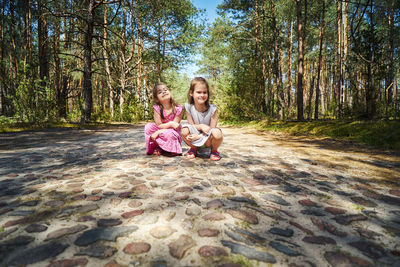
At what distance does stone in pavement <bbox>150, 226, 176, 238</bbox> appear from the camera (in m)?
1.12

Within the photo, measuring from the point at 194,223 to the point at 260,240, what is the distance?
40cm

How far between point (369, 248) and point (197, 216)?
0.95m

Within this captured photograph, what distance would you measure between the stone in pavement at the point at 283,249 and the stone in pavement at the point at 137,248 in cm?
64

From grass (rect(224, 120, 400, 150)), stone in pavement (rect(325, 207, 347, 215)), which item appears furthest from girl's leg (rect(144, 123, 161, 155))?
grass (rect(224, 120, 400, 150))

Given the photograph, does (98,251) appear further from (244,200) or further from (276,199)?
(276,199)

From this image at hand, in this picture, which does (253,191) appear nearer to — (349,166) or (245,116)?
(349,166)

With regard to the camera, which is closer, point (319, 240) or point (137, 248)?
point (137, 248)

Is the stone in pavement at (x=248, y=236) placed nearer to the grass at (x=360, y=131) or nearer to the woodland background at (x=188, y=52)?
the woodland background at (x=188, y=52)

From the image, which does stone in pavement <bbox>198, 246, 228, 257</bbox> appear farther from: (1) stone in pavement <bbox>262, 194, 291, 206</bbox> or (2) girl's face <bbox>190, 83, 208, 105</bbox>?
(2) girl's face <bbox>190, 83, 208, 105</bbox>

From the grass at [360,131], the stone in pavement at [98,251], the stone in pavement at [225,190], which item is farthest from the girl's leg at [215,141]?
the grass at [360,131]

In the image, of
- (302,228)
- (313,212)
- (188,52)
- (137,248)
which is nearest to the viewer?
(137,248)

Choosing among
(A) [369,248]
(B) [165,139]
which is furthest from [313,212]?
(B) [165,139]

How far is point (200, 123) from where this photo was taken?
334 centimetres

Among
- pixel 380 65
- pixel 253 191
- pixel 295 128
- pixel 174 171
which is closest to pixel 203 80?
pixel 174 171
